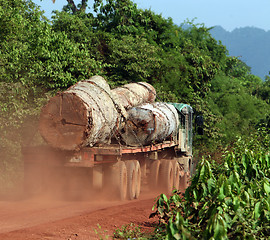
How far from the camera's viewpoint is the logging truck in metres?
11.0

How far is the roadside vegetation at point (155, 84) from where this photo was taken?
6.57 m

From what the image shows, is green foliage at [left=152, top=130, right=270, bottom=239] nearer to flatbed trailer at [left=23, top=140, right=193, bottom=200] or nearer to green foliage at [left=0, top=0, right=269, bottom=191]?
flatbed trailer at [left=23, top=140, right=193, bottom=200]

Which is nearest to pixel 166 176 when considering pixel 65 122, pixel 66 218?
pixel 65 122

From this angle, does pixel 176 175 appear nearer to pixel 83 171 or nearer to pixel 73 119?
pixel 83 171

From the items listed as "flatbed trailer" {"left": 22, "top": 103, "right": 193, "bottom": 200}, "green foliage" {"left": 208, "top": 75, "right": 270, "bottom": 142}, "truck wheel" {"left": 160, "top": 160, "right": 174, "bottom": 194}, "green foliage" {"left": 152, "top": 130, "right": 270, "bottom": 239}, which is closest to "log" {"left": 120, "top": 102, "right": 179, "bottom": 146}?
"flatbed trailer" {"left": 22, "top": 103, "right": 193, "bottom": 200}

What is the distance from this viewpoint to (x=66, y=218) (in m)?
9.30

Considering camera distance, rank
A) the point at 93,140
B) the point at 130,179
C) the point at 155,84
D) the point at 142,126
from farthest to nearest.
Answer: the point at 155,84 → the point at 142,126 → the point at 130,179 → the point at 93,140

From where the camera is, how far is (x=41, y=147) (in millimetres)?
11898

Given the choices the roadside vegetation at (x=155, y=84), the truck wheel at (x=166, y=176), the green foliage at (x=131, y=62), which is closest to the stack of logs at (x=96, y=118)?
the truck wheel at (x=166, y=176)

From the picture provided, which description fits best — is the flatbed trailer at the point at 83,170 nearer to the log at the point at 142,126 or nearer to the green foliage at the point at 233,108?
the log at the point at 142,126

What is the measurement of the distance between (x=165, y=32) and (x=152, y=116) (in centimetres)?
2074

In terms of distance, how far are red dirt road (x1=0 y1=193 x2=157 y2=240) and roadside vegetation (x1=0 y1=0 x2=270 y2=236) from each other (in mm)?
1131

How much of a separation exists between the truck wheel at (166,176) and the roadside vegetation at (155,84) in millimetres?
1915

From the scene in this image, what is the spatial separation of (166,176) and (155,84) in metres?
11.2
